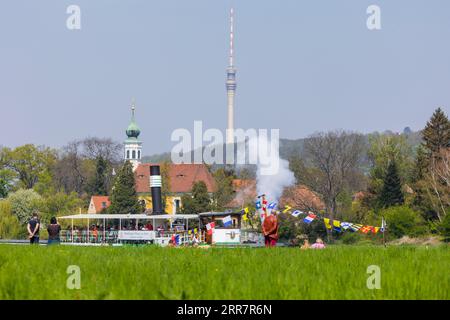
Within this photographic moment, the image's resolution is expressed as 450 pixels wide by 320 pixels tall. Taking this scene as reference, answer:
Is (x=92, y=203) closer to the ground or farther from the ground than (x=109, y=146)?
closer to the ground

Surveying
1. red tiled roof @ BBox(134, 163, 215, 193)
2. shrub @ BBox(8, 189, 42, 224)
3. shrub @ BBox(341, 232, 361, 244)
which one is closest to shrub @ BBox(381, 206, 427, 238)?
shrub @ BBox(341, 232, 361, 244)

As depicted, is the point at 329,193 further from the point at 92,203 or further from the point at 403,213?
the point at 92,203

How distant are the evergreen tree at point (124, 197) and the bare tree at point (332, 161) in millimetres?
29425

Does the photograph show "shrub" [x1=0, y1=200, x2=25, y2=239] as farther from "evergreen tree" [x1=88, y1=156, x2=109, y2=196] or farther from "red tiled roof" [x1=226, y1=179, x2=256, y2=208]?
"evergreen tree" [x1=88, y1=156, x2=109, y2=196]

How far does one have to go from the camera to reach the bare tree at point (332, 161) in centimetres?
8681

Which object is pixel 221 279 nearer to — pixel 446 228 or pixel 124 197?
pixel 446 228

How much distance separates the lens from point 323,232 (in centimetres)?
7712

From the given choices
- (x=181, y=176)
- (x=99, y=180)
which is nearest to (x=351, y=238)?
(x=99, y=180)

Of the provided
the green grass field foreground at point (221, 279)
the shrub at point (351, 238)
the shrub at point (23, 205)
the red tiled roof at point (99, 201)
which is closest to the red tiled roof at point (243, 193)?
the red tiled roof at point (99, 201)

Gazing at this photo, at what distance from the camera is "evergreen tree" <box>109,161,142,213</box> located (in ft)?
370

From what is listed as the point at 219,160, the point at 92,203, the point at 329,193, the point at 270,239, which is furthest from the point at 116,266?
the point at 219,160

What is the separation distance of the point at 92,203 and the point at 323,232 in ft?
189

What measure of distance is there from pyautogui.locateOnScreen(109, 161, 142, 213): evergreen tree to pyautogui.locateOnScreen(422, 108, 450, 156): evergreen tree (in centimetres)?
4149
